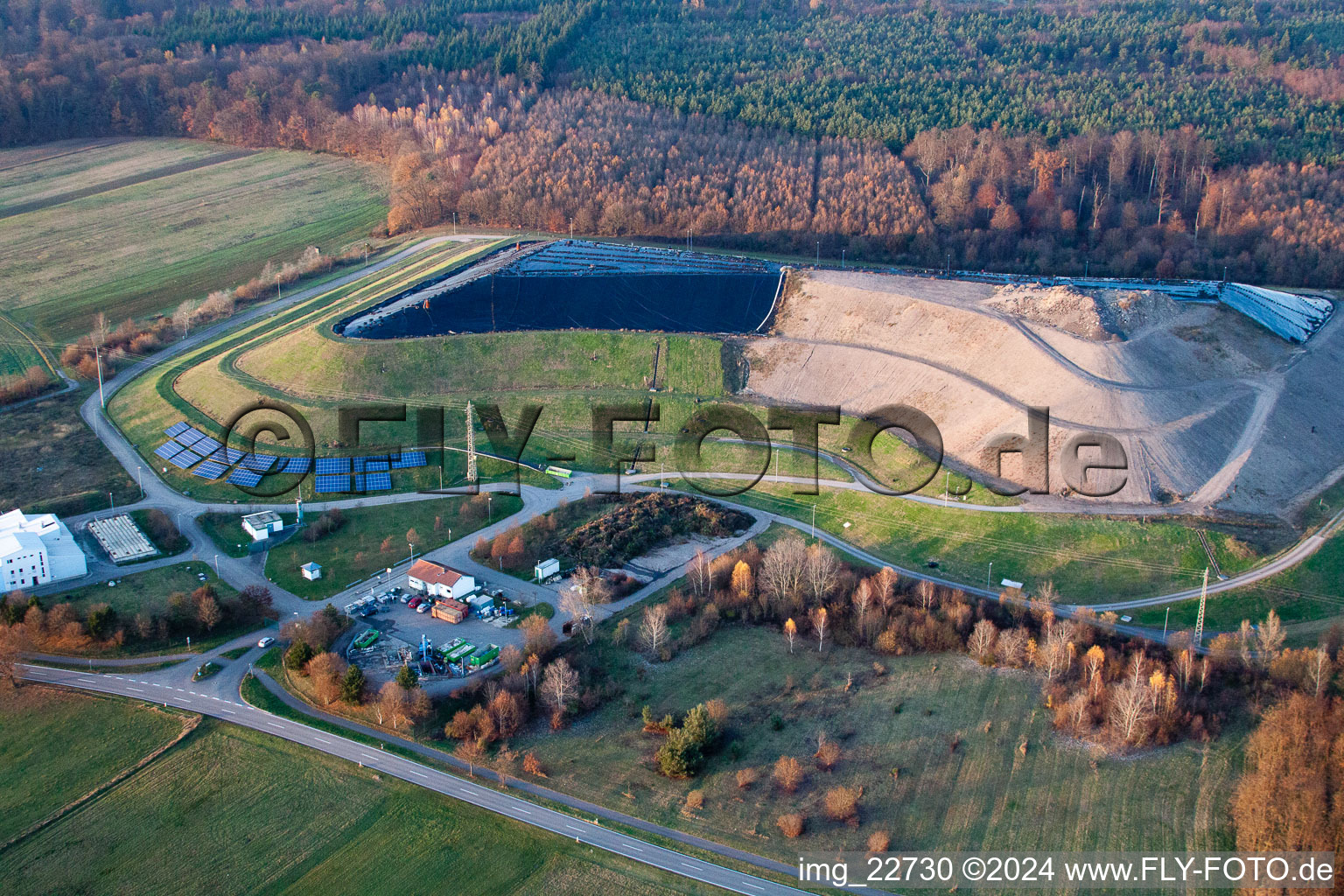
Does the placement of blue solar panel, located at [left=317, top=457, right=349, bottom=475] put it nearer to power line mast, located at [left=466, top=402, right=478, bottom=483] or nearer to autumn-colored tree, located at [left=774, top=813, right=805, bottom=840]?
power line mast, located at [left=466, top=402, right=478, bottom=483]

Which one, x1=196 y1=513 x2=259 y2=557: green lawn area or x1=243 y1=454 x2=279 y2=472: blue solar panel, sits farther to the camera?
x1=243 y1=454 x2=279 y2=472: blue solar panel

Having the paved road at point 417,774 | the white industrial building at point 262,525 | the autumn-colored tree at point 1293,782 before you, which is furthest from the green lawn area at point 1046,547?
the white industrial building at point 262,525

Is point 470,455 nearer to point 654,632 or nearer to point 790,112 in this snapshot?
point 654,632

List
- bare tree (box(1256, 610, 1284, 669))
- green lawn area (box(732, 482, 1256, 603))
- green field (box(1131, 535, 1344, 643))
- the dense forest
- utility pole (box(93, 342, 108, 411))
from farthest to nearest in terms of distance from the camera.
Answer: the dense forest → utility pole (box(93, 342, 108, 411)) → green lawn area (box(732, 482, 1256, 603)) → green field (box(1131, 535, 1344, 643)) → bare tree (box(1256, 610, 1284, 669))

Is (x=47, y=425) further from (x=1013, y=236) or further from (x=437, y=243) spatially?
(x=1013, y=236)

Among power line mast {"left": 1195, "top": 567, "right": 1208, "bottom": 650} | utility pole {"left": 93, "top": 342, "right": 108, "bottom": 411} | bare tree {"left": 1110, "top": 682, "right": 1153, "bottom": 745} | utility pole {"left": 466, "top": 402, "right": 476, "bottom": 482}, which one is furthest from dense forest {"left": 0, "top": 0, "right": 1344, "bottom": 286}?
bare tree {"left": 1110, "top": 682, "right": 1153, "bottom": 745}

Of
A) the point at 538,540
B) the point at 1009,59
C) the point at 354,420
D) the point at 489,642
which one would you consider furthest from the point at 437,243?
the point at 1009,59

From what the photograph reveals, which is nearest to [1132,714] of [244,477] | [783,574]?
[783,574]

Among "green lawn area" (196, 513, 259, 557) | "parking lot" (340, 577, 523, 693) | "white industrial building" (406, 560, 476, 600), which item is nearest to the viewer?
"parking lot" (340, 577, 523, 693)
